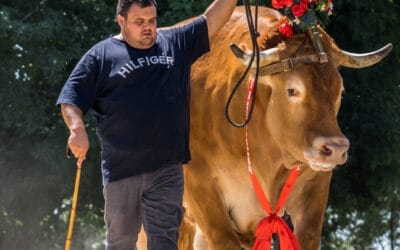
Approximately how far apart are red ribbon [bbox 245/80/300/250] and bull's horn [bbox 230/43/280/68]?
0.40 meters

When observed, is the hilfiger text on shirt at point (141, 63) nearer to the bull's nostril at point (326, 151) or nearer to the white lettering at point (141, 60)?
the white lettering at point (141, 60)

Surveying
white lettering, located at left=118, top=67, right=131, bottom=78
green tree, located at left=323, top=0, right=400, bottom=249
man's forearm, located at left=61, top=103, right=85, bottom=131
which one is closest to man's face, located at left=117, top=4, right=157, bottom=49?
white lettering, located at left=118, top=67, right=131, bottom=78

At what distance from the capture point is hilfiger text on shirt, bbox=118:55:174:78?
19.2 feet

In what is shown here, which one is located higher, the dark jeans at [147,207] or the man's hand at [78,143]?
the man's hand at [78,143]

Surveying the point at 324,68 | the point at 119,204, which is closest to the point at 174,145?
the point at 119,204

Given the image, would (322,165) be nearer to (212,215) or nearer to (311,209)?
(311,209)

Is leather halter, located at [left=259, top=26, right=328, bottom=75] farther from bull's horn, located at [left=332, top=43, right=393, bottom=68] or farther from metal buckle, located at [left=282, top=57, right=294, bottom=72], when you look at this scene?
bull's horn, located at [left=332, top=43, right=393, bottom=68]

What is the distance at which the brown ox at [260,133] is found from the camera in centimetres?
651

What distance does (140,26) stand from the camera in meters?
Result: 5.91

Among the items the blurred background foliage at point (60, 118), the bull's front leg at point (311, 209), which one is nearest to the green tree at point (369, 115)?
the blurred background foliage at point (60, 118)

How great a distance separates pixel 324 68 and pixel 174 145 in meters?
1.13

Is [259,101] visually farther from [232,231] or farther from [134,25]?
[134,25]

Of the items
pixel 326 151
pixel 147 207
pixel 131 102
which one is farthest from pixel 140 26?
pixel 326 151

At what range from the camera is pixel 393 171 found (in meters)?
12.0
